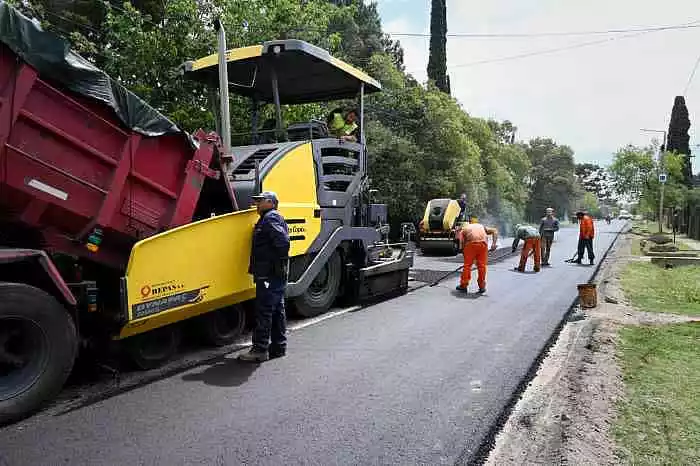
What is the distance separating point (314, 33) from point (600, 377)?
37.0 feet

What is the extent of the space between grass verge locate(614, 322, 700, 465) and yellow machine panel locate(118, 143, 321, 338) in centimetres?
320

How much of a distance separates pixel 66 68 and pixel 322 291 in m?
4.14

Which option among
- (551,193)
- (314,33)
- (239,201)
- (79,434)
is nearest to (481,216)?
(314,33)

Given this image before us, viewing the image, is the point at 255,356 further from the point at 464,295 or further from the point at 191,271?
the point at 464,295

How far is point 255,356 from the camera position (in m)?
4.85

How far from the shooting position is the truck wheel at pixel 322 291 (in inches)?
267

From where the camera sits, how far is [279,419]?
12.0ft

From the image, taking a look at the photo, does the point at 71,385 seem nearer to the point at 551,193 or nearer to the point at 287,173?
the point at 287,173

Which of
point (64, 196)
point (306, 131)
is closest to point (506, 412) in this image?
point (64, 196)

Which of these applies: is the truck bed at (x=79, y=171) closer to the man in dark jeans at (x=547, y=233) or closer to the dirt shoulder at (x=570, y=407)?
the dirt shoulder at (x=570, y=407)


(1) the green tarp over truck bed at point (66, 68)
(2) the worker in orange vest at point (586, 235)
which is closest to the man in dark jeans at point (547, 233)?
(2) the worker in orange vest at point (586, 235)

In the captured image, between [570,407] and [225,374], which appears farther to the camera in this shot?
[225,374]

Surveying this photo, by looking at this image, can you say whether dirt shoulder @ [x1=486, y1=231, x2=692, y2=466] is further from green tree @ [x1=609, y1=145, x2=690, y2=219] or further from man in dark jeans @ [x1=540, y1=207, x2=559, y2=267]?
green tree @ [x1=609, y1=145, x2=690, y2=219]

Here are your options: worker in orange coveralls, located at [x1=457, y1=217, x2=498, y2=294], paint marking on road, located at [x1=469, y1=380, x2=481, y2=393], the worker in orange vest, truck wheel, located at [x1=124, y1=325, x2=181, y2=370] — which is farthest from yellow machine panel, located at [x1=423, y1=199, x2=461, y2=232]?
truck wheel, located at [x1=124, y1=325, x2=181, y2=370]
